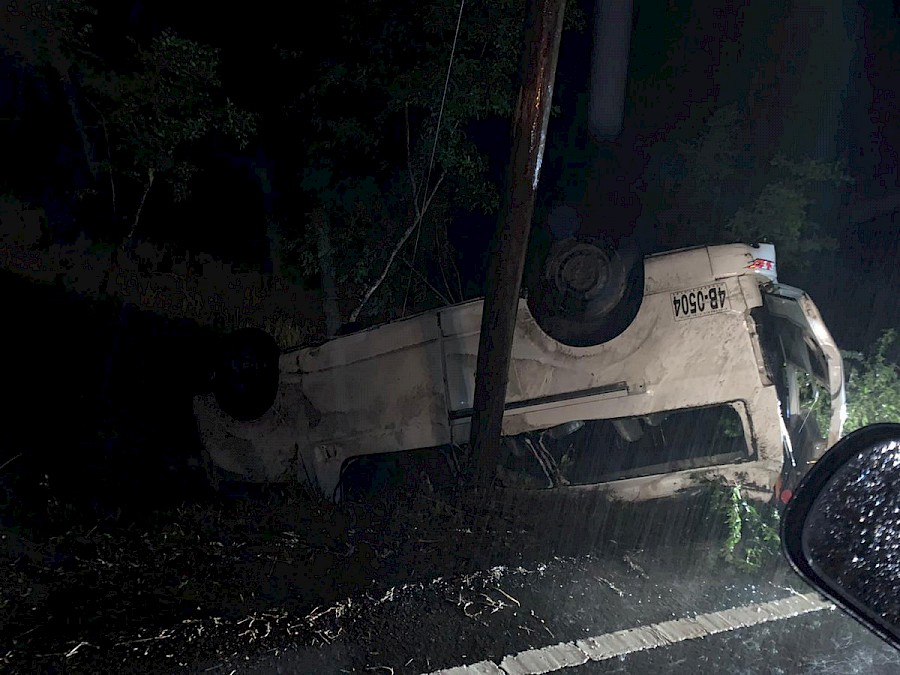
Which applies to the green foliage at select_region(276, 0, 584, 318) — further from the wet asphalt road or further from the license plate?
the wet asphalt road

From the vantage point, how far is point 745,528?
4375 mm

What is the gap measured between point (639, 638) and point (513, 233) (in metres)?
2.53

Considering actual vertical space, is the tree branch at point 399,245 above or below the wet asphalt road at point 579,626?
above

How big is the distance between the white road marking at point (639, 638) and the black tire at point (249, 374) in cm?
346

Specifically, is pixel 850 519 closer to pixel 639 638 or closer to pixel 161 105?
pixel 639 638

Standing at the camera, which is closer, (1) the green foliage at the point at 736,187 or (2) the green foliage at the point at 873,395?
(2) the green foliage at the point at 873,395

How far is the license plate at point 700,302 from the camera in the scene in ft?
13.9

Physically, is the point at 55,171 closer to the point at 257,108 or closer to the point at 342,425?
the point at 257,108

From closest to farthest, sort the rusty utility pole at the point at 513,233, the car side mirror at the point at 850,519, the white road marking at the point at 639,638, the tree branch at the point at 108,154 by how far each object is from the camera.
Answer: the car side mirror at the point at 850,519, the white road marking at the point at 639,638, the rusty utility pole at the point at 513,233, the tree branch at the point at 108,154

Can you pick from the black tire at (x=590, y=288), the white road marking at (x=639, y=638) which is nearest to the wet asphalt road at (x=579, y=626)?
the white road marking at (x=639, y=638)

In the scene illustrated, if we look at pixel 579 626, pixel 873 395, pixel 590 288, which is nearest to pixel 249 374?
pixel 590 288

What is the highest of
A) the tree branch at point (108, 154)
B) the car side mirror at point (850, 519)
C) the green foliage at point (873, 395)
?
the tree branch at point (108, 154)

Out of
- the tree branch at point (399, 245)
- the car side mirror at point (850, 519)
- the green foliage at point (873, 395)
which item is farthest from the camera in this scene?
the tree branch at point (399, 245)

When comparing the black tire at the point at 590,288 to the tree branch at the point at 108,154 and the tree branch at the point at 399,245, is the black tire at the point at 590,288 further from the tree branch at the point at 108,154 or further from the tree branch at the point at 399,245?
the tree branch at the point at 108,154
